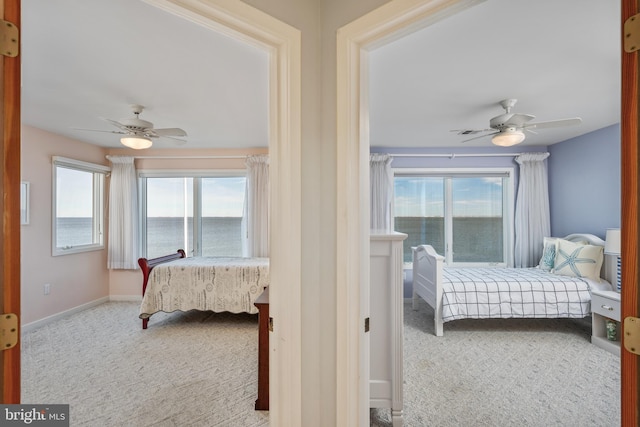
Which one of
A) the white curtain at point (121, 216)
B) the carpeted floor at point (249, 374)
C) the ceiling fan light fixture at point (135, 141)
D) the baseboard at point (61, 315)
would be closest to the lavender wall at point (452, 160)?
the carpeted floor at point (249, 374)

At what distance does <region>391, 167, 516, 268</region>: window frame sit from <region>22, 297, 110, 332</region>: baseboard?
4.74m

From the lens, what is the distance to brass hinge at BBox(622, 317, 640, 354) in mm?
597

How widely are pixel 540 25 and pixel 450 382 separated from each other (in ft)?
8.43

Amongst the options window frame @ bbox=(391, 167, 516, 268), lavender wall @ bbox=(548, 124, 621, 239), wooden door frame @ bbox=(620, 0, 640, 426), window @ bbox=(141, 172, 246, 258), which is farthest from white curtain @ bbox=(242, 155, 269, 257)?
lavender wall @ bbox=(548, 124, 621, 239)

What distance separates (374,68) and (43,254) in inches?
176

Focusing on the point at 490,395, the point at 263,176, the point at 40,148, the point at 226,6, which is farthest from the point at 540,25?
the point at 40,148

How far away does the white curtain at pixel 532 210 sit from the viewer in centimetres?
432

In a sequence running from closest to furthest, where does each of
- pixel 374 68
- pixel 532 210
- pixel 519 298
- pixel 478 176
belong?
pixel 374 68 → pixel 519 298 → pixel 532 210 → pixel 478 176

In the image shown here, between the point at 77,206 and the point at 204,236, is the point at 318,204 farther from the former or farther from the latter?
the point at 77,206

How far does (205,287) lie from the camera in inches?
138

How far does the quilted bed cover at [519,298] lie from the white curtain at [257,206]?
2.72 meters

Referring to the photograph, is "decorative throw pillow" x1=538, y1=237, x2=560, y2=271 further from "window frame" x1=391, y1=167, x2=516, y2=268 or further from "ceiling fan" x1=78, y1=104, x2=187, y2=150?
"ceiling fan" x1=78, y1=104, x2=187, y2=150

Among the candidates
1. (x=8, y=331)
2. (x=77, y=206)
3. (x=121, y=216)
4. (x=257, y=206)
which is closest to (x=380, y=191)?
(x=257, y=206)

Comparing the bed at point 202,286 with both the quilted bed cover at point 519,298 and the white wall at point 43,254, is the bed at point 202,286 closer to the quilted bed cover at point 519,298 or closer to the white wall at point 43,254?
the white wall at point 43,254
